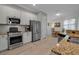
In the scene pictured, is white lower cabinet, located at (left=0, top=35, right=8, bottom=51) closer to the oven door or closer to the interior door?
the oven door

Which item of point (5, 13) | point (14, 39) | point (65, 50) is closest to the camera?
point (65, 50)

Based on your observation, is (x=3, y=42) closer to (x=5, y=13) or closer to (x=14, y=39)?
(x=14, y=39)

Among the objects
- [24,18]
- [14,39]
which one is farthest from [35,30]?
[14,39]

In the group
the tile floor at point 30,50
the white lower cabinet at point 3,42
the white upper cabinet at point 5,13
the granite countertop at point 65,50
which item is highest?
the white upper cabinet at point 5,13

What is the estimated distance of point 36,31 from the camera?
21.5ft

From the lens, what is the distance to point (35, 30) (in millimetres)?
6488

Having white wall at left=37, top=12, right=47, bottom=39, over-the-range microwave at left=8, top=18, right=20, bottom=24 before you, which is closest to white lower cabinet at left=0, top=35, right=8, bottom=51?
over-the-range microwave at left=8, top=18, right=20, bottom=24

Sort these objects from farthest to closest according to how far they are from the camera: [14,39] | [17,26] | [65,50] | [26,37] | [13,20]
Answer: [26,37]
[17,26]
[13,20]
[14,39]
[65,50]

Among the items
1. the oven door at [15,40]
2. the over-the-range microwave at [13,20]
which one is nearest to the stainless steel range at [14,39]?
the oven door at [15,40]

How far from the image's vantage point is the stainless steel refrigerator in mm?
6295

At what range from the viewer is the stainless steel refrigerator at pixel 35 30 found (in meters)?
6.30

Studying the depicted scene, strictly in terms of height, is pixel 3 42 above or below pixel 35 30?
below

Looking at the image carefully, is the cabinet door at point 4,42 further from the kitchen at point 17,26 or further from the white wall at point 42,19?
the white wall at point 42,19
